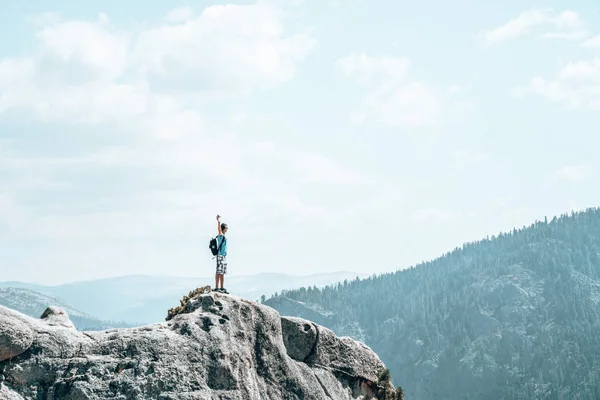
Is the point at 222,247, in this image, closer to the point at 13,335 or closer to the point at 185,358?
the point at 185,358

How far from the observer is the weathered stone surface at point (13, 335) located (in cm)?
3016

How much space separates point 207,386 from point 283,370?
5598mm

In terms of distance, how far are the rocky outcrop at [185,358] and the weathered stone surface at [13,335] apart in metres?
0.04

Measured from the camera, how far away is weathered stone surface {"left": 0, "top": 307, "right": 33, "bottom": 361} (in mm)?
30156

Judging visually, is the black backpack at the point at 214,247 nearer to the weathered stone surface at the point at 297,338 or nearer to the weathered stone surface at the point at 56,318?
the weathered stone surface at the point at 297,338

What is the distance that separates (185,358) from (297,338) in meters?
8.94

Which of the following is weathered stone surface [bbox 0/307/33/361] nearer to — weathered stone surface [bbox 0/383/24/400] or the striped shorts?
weathered stone surface [bbox 0/383/24/400]

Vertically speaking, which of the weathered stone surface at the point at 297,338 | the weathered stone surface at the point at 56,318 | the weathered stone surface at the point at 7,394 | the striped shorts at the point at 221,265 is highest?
the striped shorts at the point at 221,265

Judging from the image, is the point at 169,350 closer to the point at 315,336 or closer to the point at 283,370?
the point at 283,370

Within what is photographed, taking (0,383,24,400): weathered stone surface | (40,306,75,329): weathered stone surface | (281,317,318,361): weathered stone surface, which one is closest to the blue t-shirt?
(281,317,318,361): weathered stone surface

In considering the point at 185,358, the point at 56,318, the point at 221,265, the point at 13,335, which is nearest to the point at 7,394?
the point at 13,335

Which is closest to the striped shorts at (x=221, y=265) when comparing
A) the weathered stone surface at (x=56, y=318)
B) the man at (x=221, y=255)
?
the man at (x=221, y=255)

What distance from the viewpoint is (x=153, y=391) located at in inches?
1283

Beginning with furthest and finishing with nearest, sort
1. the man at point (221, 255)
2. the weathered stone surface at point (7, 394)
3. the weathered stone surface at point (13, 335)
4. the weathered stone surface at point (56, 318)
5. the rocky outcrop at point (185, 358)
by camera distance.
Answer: the man at point (221, 255) → the weathered stone surface at point (56, 318) → the rocky outcrop at point (185, 358) → the weathered stone surface at point (13, 335) → the weathered stone surface at point (7, 394)
